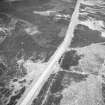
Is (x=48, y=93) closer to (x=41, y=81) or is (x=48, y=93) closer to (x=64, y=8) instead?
(x=41, y=81)

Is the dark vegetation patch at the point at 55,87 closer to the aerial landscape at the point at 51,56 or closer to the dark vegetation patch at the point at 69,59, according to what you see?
the aerial landscape at the point at 51,56

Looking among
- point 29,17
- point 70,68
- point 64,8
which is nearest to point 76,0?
point 64,8

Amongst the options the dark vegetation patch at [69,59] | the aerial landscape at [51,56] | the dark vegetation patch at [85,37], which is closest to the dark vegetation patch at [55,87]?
the aerial landscape at [51,56]

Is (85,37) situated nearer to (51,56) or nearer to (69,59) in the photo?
(69,59)

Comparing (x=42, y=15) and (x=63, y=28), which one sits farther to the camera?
Result: (x=42, y=15)

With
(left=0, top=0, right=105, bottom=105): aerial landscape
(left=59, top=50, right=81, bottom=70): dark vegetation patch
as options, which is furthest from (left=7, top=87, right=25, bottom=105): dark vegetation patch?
(left=59, top=50, right=81, bottom=70): dark vegetation patch

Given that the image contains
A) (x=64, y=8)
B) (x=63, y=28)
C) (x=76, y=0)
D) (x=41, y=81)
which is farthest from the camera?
(x=76, y=0)

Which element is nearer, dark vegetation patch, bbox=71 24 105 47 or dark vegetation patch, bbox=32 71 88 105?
dark vegetation patch, bbox=32 71 88 105

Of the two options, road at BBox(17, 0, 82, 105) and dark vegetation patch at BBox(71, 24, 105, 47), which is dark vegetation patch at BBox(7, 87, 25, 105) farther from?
dark vegetation patch at BBox(71, 24, 105, 47)

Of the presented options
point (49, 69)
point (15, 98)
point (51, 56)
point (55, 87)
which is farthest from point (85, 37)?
point (15, 98)
